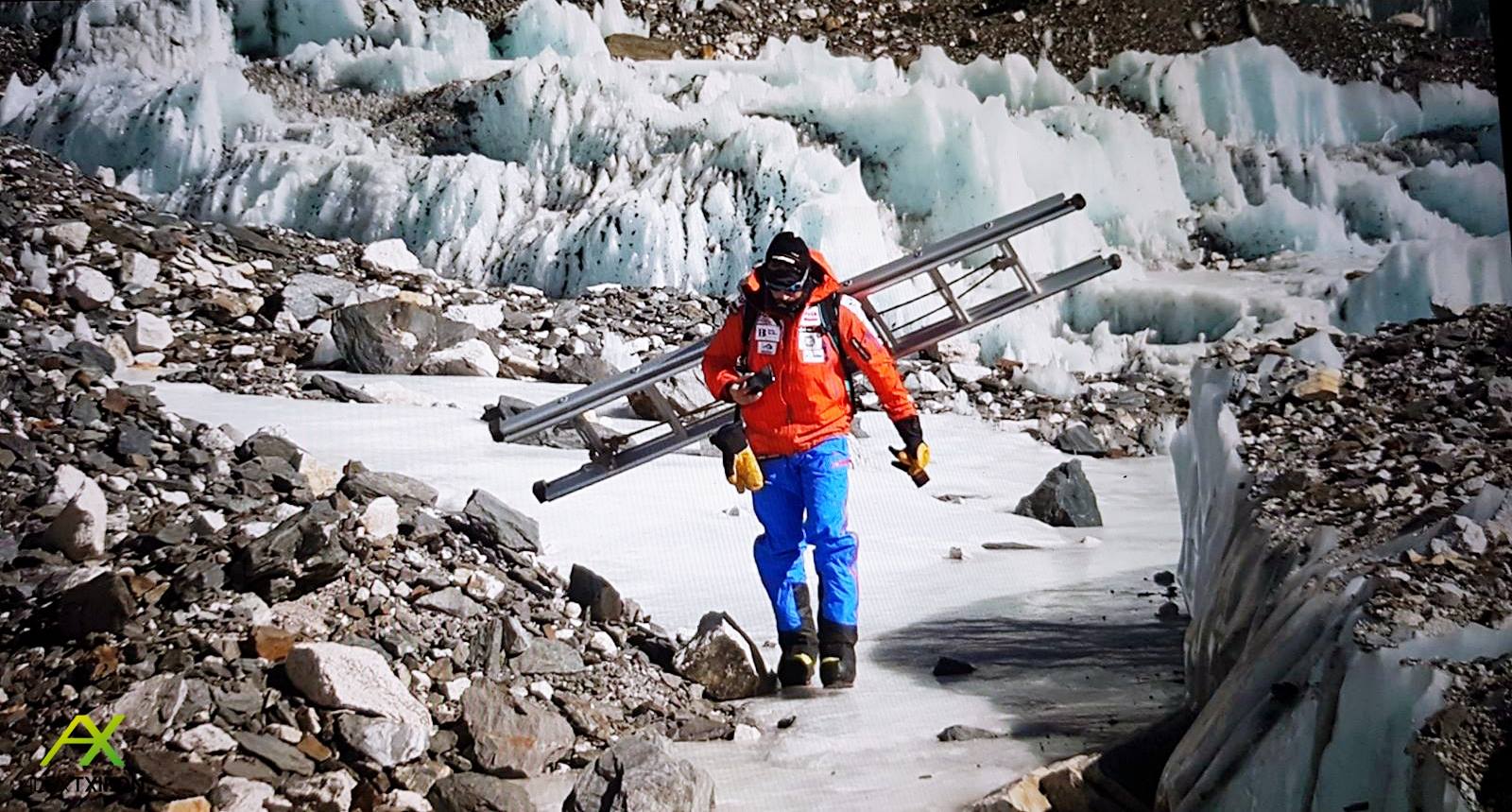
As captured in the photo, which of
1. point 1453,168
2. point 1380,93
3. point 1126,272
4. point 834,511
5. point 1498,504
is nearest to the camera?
point 1498,504

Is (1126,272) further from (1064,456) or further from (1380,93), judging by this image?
(1064,456)

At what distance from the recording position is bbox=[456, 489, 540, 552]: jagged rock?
304 cm

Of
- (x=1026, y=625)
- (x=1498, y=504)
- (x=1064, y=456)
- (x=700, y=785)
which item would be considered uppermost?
(x=1498, y=504)

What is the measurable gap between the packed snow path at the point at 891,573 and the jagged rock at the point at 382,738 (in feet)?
0.75

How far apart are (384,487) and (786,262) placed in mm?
1180

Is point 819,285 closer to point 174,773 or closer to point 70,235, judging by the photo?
point 174,773

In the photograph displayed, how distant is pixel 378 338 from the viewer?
16.0 ft

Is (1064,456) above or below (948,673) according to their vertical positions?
below

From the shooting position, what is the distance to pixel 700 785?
2.04 m

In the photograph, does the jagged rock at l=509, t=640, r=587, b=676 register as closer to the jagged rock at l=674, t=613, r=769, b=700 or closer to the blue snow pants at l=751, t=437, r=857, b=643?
the jagged rock at l=674, t=613, r=769, b=700

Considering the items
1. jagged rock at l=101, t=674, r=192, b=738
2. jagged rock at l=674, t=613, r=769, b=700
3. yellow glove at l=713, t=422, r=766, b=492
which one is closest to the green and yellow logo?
jagged rock at l=101, t=674, r=192, b=738

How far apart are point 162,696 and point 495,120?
5.64 meters

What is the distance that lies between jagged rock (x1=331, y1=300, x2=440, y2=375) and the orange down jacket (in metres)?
2.51

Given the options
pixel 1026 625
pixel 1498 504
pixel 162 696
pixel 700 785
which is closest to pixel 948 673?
pixel 1026 625
